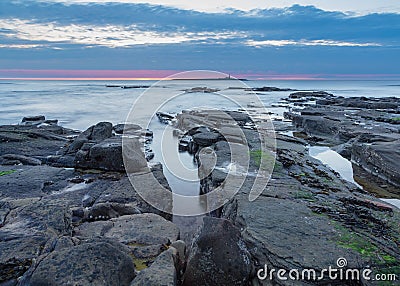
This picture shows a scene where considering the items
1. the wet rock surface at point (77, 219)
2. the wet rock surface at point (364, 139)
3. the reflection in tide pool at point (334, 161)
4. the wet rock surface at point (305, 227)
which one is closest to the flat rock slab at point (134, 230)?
the wet rock surface at point (77, 219)

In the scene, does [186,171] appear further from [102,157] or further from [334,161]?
[334,161]

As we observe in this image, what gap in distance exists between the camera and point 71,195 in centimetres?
912

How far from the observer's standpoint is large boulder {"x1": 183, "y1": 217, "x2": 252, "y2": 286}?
4520 mm

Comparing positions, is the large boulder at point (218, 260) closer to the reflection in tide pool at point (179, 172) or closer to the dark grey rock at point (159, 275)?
the dark grey rock at point (159, 275)

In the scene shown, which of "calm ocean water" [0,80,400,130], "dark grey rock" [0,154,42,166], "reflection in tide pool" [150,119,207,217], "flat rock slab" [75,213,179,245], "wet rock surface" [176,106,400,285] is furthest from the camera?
"calm ocean water" [0,80,400,130]

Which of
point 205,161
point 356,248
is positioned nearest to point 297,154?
point 205,161

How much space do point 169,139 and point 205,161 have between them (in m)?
9.38

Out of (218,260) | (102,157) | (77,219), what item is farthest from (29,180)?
(218,260)

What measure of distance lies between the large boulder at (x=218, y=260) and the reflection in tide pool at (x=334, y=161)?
860cm

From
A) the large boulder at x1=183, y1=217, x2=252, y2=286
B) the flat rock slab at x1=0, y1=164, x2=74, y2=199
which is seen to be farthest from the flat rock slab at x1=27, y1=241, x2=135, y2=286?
the flat rock slab at x1=0, y1=164, x2=74, y2=199

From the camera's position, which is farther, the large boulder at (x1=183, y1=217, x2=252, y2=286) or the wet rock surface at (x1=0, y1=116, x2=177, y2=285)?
the large boulder at (x1=183, y1=217, x2=252, y2=286)

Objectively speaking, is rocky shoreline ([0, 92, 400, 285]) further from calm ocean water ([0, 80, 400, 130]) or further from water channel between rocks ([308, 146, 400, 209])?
calm ocean water ([0, 80, 400, 130])

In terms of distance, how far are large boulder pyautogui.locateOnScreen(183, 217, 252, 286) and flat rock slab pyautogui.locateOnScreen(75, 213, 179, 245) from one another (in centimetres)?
152

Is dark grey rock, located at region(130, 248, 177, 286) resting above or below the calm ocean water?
above
